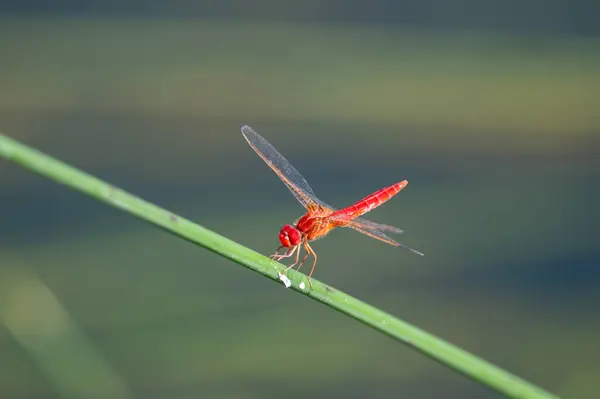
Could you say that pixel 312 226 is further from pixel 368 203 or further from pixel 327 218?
pixel 368 203

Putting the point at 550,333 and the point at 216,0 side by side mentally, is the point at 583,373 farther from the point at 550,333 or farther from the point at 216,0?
the point at 216,0

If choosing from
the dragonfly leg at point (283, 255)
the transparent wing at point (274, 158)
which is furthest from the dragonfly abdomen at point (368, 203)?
the dragonfly leg at point (283, 255)

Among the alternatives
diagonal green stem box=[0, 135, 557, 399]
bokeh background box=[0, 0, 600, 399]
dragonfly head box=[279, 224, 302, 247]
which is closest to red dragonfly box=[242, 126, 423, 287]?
dragonfly head box=[279, 224, 302, 247]

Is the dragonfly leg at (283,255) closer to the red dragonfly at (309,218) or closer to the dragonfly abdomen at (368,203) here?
the red dragonfly at (309,218)

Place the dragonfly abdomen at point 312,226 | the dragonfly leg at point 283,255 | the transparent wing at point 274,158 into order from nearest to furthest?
the dragonfly leg at point 283,255
the dragonfly abdomen at point 312,226
the transparent wing at point 274,158

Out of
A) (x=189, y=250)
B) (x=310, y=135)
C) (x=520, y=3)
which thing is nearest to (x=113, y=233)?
(x=189, y=250)

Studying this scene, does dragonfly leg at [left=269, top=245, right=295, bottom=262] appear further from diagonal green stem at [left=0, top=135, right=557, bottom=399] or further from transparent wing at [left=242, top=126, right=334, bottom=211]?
diagonal green stem at [left=0, top=135, right=557, bottom=399]
